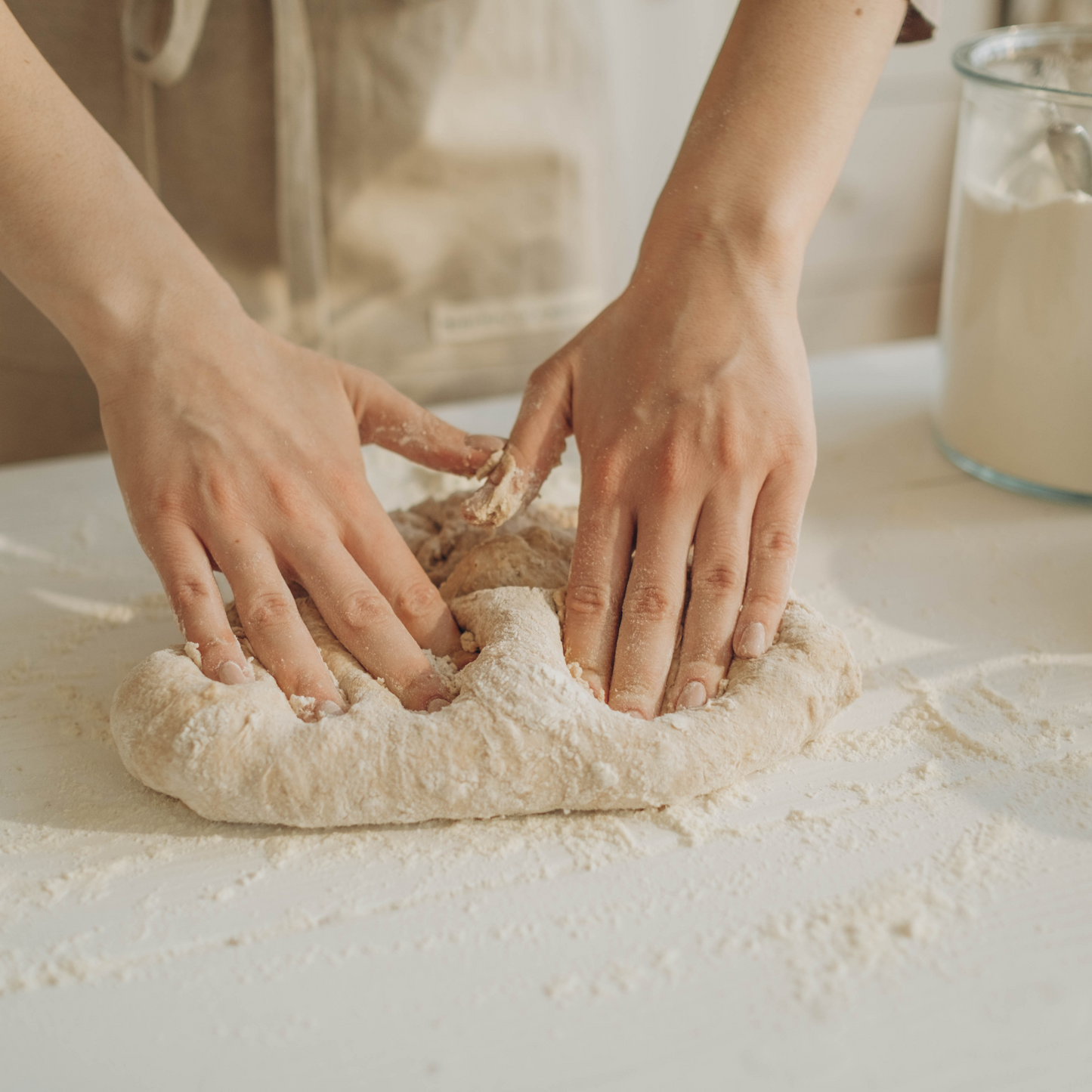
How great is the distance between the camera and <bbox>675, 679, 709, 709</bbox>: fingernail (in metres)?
0.94

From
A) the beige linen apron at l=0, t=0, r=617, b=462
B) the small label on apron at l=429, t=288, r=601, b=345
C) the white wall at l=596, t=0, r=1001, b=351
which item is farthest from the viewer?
the white wall at l=596, t=0, r=1001, b=351

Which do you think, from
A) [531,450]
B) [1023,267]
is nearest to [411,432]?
[531,450]

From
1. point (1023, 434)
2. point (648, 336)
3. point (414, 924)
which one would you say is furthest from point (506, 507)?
point (1023, 434)

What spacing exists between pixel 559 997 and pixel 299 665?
1.34 feet

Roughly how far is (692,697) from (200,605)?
498mm

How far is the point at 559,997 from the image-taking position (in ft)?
2.33

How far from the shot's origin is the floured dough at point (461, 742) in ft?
2.78

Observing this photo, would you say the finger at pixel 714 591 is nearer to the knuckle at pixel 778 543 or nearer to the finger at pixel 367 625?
the knuckle at pixel 778 543

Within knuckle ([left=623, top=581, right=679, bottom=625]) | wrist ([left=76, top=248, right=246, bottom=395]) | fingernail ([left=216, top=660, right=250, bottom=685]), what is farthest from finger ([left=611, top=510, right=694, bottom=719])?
wrist ([left=76, top=248, right=246, bottom=395])

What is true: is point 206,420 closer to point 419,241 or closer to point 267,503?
point 267,503

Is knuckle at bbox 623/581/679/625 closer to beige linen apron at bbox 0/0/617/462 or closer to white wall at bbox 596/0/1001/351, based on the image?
beige linen apron at bbox 0/0/617/462

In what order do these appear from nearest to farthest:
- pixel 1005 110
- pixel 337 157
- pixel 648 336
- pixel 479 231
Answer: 1. pixel 648 336
2. pixel 1005 110
3. pixel 337 157
4. pixel 479 231

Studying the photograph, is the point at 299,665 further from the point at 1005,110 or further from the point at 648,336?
the point at 1005,110

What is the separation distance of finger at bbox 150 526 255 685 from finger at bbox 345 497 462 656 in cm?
15
